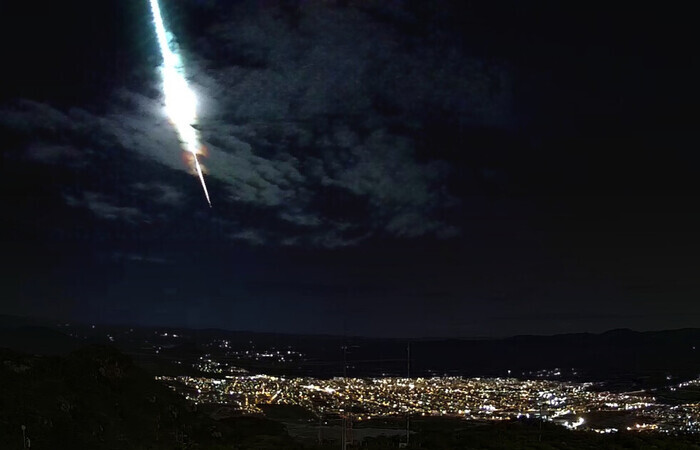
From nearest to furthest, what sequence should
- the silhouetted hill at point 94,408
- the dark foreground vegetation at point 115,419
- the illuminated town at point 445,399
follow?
the silhouetted hill at point 94,408 < the dark foreground vegetation at point 115,419 < the illuminated town at point 445,399

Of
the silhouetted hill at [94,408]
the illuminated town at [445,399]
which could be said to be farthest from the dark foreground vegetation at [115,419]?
the illuminated town at [445,399]

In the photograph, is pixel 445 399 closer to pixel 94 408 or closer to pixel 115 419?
pixel 115 419

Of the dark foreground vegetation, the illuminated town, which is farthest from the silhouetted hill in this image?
the illuminated town

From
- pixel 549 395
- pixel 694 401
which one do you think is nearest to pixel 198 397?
pixel 549 395

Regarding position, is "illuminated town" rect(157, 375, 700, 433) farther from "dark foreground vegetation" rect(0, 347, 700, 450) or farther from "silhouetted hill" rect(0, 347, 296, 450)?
"silhouetted hill" rect(0, 347, 296, 450)

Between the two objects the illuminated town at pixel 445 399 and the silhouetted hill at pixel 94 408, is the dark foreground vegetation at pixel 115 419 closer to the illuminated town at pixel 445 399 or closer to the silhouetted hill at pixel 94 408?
the silhouetted hill at pixel 94 408
